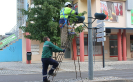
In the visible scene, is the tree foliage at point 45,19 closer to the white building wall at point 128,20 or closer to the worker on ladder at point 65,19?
the worker on ladder at point 65,19

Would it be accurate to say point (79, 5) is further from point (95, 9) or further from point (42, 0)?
point (42, 0)

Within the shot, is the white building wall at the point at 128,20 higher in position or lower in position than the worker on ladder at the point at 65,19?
higher

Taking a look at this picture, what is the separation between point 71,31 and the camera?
650cm

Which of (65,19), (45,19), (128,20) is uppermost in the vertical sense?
(128,20)

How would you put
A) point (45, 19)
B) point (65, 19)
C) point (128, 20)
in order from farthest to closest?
1. point (128, 20)
2. point (45, 19)
3. point (65, 19)

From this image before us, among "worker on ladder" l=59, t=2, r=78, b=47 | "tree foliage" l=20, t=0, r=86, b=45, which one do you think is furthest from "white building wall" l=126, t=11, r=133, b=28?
"worker on ladder" l=59, t=2, r=78, b=47

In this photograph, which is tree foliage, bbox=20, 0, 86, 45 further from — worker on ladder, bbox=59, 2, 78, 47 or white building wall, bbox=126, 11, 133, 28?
white building wall, bbox=126, 11, 133, 28

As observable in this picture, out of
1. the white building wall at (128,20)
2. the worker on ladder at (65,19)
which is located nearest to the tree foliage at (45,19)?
the worker on ladder at (65,19)

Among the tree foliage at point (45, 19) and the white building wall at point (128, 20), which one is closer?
the tree foliage at point (45, 19)

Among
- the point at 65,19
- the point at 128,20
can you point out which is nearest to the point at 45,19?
the point at 65,19

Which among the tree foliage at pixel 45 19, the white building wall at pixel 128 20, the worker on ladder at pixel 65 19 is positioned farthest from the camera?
the white building wall at pixel 128 20

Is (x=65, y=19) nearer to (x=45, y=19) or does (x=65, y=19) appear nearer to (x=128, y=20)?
(x=45, y=19)

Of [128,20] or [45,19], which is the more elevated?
[128,20]

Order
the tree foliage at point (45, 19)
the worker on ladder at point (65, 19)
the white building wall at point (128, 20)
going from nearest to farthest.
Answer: the worker on ladder at point (65, 19)
the tree foliage at point (45, 19)
the white building wall at point (128, 20)
